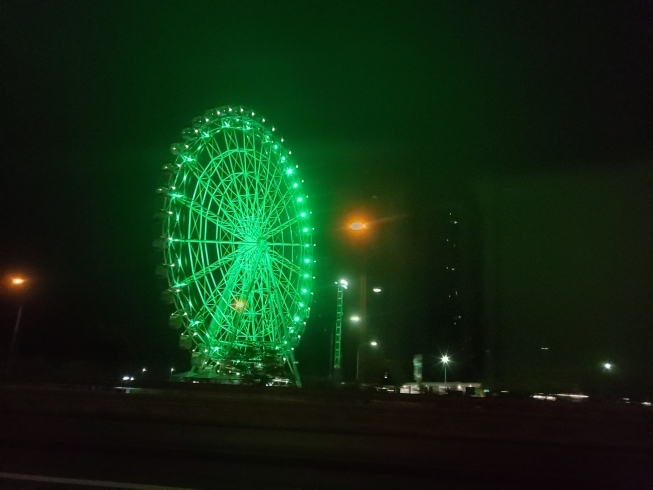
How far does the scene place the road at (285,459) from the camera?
7898 mm

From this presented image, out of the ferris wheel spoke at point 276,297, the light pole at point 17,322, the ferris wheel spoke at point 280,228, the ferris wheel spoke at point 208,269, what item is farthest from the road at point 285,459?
the ferris wheel spoke at point 280,228

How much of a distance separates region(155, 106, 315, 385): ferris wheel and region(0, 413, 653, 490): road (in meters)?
9.68

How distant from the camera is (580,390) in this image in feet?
50.4

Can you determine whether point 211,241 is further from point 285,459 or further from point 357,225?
point 285,459

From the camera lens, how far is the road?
790cm

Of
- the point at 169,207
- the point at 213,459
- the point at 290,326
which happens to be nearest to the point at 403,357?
the point at 290,326

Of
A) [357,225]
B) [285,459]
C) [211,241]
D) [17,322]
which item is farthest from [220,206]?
[285,459]

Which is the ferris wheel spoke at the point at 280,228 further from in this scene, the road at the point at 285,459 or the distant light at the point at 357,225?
the road at the point at 285,459

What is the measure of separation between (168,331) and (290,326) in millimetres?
17679

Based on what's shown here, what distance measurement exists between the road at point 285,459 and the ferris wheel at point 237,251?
9.68 m

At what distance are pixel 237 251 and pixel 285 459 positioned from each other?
1386 centimetres

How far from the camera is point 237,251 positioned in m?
22.0

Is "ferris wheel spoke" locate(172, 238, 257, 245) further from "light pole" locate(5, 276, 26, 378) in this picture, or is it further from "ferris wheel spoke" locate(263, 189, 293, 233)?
"light pole" locate(5, 276, 26, 378)

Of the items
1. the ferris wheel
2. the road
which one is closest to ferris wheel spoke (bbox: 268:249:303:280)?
the ferris wheel
